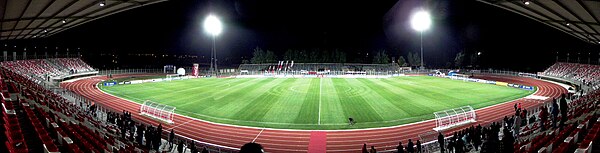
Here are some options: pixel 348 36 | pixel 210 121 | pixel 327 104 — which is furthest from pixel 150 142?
pixel 348 36

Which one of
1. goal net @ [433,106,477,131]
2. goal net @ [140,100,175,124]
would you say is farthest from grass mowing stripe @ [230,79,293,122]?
goal net @ [433,106,477,131]

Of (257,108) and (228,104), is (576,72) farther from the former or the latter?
(228,104)

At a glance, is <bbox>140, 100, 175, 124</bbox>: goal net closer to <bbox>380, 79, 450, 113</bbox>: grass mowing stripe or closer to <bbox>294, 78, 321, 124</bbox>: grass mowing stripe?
<bbox>294, 78, 321, 124</bbox>: grass mowing stripe

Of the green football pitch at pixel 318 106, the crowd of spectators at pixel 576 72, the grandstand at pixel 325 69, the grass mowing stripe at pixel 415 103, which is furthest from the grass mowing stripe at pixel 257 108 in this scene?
the crowd of spectators at pixel 576 72

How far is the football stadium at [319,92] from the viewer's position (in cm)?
1232

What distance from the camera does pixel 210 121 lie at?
21.2m

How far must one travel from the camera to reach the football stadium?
485 inches

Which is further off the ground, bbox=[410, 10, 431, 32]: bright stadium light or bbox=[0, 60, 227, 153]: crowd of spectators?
bbox=[410, 10, 431, 32]: bright stadium light

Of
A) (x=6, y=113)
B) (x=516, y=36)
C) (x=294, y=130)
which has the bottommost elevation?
(x=294, y=130)

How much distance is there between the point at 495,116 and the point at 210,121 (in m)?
18.8

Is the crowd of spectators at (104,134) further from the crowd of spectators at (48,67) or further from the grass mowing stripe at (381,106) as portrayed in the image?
the crowd of spectators at (48,67)

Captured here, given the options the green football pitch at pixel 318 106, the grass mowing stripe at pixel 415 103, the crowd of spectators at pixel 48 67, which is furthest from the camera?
the crowd of spectators at pixel 48 67

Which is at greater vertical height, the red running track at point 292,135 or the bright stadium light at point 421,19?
the bright stadium light at point 421,19

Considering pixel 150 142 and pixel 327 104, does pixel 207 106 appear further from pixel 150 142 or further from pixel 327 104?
pixel 150 142
